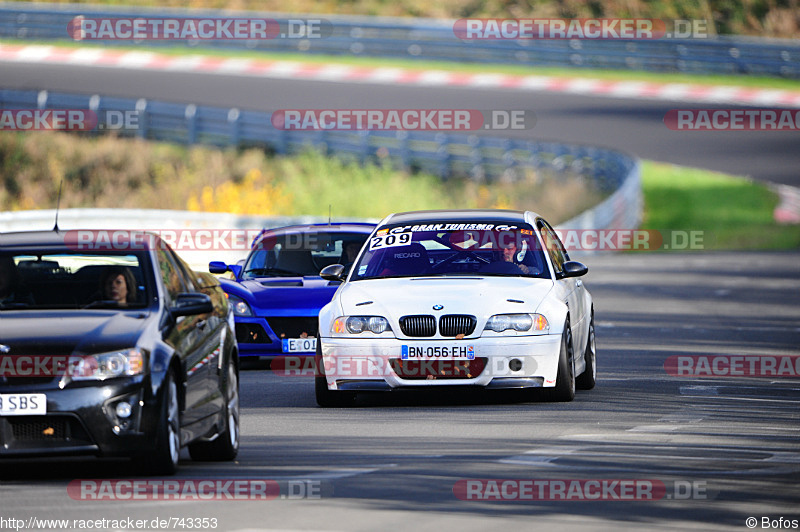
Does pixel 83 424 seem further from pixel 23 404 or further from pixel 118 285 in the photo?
pixel 118 285

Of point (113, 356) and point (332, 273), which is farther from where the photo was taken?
point (332, 273)

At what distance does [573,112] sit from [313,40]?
10137 mm

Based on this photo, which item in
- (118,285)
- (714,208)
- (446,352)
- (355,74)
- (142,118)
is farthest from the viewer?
(355,74)

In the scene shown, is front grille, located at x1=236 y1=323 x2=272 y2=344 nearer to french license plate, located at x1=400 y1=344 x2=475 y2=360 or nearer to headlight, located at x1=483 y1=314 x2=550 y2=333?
french license plate, located at x1=400 y1=344 x2=475 y2=360

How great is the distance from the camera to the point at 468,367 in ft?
41.7

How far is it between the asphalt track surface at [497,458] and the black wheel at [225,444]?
0.40 feet

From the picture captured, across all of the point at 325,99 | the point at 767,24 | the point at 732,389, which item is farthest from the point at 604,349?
the point at 767,24

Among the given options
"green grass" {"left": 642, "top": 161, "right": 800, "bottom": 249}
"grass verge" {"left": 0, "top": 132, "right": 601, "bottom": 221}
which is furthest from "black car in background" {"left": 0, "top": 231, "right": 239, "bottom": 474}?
"green grass" {"left": 642, "top": 161, "right": 800, "bottom": 249}

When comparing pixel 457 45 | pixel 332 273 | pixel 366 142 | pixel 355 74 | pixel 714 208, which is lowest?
pixel 714 208

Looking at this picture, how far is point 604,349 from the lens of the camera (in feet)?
58.7

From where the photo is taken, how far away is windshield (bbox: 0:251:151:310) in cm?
981

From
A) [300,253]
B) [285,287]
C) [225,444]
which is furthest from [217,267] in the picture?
[225,444]

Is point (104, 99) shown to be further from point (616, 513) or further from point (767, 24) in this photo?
point (616, 513)

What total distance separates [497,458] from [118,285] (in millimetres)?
2468
